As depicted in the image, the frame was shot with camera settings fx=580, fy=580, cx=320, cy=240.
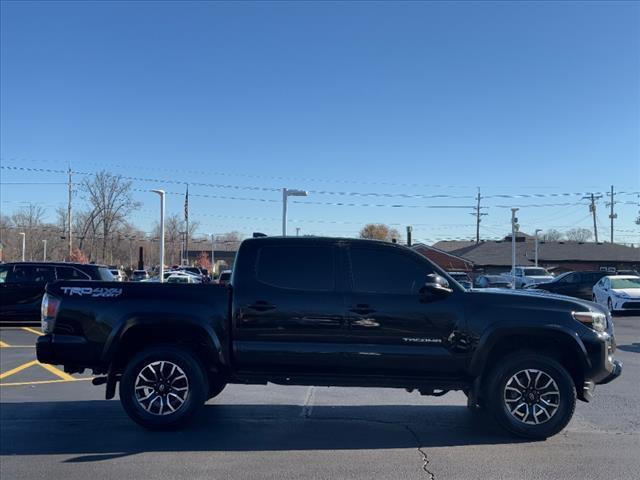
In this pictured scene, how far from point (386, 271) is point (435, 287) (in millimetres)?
593

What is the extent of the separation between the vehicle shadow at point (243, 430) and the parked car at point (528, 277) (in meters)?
31.5

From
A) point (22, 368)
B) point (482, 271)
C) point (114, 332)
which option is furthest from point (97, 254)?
point (114, 332)

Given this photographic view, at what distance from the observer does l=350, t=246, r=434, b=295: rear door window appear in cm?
617

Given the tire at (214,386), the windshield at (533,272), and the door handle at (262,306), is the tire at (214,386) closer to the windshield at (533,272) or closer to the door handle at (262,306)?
the door handle at (262,306)

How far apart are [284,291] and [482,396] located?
7.70 ft

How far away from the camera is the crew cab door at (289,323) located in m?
6.00

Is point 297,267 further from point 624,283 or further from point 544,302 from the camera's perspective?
point 624,283

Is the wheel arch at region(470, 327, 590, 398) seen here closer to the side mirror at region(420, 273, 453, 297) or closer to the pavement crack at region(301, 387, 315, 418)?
the side mirror at region(420, 273, 453, 297)

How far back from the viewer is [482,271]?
57.9 meters

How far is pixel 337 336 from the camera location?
600 cm

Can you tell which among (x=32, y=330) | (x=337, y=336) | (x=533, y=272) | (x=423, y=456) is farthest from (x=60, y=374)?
(x=533, y=272)

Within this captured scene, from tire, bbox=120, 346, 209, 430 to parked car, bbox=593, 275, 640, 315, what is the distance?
20896 mm

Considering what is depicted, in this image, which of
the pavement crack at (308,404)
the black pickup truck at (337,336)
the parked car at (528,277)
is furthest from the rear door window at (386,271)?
the parked car at (528,277)

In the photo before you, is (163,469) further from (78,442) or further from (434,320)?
(434,320)
